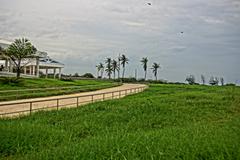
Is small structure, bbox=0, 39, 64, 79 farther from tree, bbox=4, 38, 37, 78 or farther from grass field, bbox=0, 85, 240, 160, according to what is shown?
grass field, bbox=0, 85, 240, 160

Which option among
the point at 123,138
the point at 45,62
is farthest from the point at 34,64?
the point at 123,138

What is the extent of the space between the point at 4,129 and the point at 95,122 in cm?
419

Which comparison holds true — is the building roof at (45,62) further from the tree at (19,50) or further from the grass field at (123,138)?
the grass field at (123,138)

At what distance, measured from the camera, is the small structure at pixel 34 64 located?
63353 millimetres

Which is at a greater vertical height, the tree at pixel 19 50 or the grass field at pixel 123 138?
the tree at pixel 19 50

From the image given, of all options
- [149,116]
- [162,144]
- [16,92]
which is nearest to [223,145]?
[162,144]

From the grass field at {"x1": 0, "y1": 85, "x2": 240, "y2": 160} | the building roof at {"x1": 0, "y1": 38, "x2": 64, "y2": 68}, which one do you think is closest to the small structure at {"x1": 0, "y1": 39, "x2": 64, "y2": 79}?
the building roof at {"x1": 0, "y1": 38, "x2": 64, "y2": 68}

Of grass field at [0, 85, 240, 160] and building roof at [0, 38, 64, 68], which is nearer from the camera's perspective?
grass field at [0, 85, 240, 160]

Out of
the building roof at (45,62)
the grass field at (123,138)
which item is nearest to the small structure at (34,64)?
the building roof at (45,62)

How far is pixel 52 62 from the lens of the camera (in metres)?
79.4

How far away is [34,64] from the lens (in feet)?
235

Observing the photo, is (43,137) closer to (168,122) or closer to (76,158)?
(76,158)

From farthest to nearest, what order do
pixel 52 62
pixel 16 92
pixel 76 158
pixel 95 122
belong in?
pixel 52 62
pixel 16 92
pixel 95 122
pixel 76 158

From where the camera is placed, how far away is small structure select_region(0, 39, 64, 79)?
63353 millimetres
